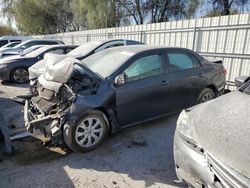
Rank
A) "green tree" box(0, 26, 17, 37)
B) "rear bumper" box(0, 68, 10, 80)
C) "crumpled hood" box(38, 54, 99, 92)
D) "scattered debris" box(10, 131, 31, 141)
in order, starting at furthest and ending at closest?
1. "green tree" box(0, 26, 17, 37)
2. "rear bumper" box(0, 68, 10, 80)
3. "scattered debris" box(10, 131, 31, 141)
4. "crumpled hood" box(38, 54, 99, 92)

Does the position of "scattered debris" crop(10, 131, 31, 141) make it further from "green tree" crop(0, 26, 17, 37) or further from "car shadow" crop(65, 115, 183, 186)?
"green tree" crop(0, 26, 17, 37)

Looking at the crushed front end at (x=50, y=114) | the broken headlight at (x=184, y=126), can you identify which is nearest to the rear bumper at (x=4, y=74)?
the crushed front end at (x=50, y=114)

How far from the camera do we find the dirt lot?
3.10 metres

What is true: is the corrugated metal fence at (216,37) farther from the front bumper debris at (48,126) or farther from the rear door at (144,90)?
the front bumper debris at (48,126)

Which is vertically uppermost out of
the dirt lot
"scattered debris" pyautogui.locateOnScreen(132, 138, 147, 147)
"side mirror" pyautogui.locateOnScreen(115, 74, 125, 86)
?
"side mirror" pyautogui.locateOnScreen(115, 74, 125, 86)

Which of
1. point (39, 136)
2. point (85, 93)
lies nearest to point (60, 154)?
point (39, 136)

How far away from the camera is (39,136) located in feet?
13.9

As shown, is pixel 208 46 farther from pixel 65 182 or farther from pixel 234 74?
pixel 65 182

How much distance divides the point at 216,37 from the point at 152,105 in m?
4.53

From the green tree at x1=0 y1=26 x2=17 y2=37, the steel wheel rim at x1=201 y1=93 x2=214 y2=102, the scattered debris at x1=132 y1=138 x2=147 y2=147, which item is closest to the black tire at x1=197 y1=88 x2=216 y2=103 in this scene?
the steel wheel rim at x1=201 y1=93 x2=214 y2=102

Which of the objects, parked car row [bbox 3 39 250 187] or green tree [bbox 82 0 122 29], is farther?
green tree [bbox 82 0 122 29]

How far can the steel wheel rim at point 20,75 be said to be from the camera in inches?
347

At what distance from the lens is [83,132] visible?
3725 mm

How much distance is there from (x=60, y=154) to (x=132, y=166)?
1.14m
